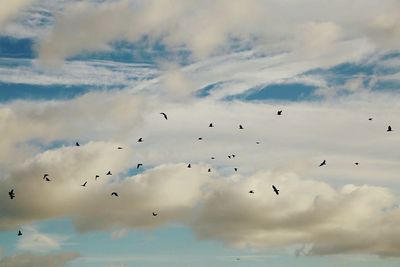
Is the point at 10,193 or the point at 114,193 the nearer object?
the point at 10,193

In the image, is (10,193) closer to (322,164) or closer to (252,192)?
(252,192)

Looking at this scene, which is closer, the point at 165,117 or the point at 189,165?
the point at 165,117

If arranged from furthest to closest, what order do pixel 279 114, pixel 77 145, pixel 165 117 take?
1. pixel 77 145
2. pixel 279 114
3. pixel 165 117

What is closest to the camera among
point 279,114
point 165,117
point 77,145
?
point 165,117

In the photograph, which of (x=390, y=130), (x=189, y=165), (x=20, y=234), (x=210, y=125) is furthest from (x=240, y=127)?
(x=20, y=234)

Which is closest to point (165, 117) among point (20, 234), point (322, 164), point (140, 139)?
point (140, 139)

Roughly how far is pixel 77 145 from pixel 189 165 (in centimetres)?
1745

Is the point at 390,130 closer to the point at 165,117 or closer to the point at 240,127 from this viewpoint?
the point at 240,127

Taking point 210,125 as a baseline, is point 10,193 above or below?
below

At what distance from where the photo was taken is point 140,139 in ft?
293

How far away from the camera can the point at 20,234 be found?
10312 centimetres

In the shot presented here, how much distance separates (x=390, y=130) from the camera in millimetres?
87562

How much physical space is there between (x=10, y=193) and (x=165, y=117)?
2689 centimetres

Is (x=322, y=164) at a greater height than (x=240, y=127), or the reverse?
(x=240, y=127)
